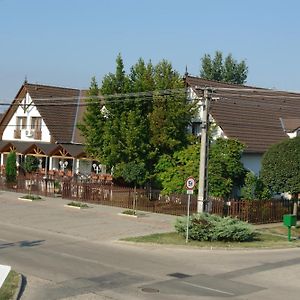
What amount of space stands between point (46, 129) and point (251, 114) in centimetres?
1585

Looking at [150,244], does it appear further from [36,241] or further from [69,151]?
[69,151]

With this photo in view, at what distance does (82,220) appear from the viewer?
2600 centimetres

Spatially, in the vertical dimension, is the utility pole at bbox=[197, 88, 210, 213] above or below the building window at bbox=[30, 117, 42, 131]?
below

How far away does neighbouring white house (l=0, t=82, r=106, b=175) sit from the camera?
41.9 meters

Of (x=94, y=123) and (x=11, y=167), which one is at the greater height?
(x=94, y=123)

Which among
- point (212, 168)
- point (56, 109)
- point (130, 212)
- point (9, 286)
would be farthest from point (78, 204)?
point (9, 286)

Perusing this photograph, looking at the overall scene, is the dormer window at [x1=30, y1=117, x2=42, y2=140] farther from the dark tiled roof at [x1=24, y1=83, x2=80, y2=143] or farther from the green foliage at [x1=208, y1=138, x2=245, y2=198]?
the green foliage at [x1=208, y1=138, x2=245, y2=198]

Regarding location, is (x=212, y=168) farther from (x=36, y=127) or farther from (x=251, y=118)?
(x=36, y=127)

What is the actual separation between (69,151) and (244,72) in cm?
4907

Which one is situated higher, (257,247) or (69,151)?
(69,151)

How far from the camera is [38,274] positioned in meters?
13.8

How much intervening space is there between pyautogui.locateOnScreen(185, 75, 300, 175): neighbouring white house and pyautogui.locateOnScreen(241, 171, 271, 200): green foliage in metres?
4.88

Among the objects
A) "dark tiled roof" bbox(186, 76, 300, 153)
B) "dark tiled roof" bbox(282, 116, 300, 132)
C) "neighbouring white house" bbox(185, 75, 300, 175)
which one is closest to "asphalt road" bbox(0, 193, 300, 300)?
"neighbouring white house" bbox(185, 75, 300, 175)

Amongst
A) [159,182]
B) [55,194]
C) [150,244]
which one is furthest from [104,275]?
[55,194]
